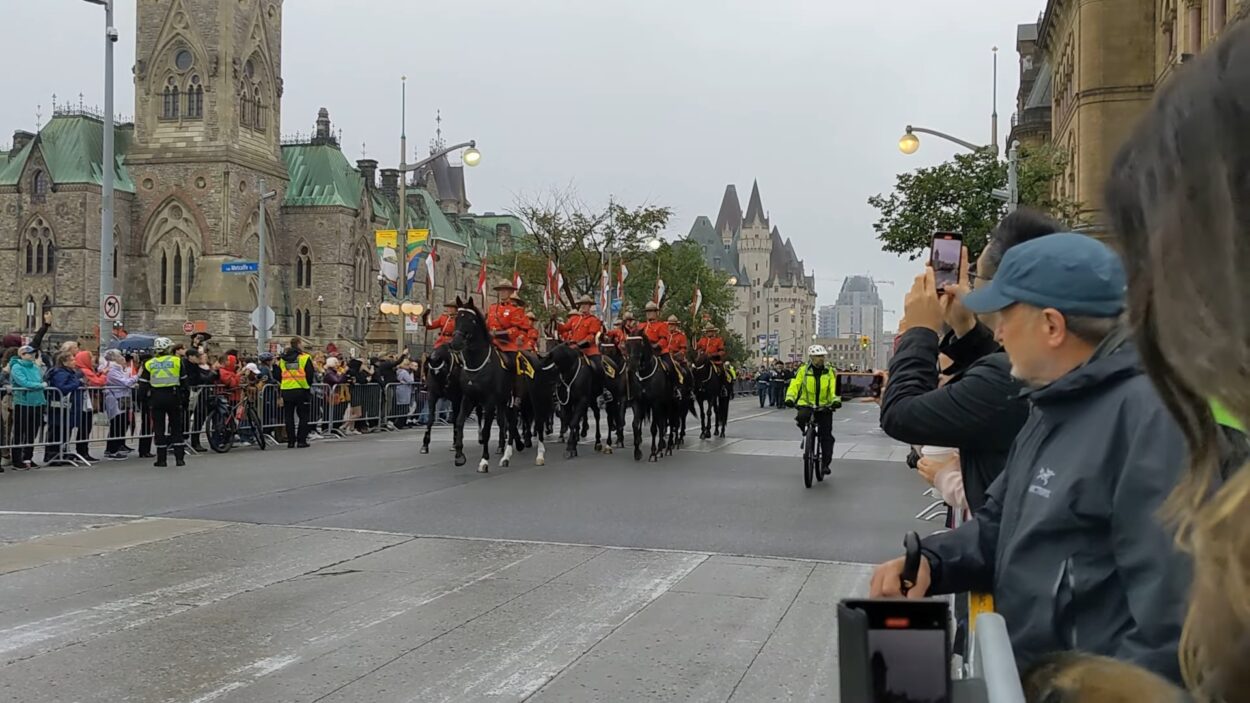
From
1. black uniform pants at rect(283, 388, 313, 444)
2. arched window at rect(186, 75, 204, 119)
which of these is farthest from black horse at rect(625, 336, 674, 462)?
arched window at rect(186, 75, 204, 119)

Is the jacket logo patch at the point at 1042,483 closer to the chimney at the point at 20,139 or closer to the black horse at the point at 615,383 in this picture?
the black horse at the point at 615,383

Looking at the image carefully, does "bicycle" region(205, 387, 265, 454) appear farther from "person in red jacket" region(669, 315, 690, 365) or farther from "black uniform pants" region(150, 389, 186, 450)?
"person in red jacket" region(669, 315, 690, 365)

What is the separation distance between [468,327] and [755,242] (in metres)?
174

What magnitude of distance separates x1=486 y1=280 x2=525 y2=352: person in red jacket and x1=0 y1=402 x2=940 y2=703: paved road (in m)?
3.14

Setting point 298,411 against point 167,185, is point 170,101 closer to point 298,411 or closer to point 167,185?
point 167,185

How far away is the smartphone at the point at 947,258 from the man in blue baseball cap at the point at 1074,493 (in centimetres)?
147

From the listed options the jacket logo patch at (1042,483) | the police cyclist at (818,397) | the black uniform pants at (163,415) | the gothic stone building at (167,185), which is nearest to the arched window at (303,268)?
the gothic stone building at (167,185)

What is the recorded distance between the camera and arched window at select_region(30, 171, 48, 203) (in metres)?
82.1

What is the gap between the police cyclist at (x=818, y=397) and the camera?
16.1 metres

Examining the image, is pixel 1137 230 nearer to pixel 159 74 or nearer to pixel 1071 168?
pixel 1071 168

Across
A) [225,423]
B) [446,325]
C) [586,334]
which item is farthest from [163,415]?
[586,334]

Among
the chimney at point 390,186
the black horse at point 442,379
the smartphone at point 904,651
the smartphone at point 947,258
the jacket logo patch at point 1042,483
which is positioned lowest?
the black horse at point 442,379

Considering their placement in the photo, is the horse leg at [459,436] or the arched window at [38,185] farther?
the arched window at [38,185]

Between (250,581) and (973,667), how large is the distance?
7.65m
